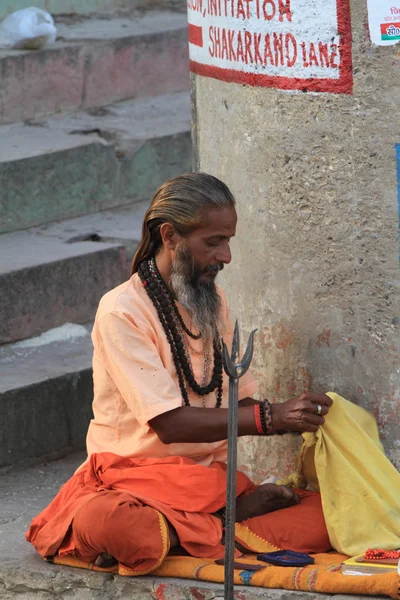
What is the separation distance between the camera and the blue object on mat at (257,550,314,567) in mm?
3941

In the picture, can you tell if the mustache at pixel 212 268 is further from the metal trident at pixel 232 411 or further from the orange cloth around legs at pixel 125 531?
→ the metal trident at pixel 232 411

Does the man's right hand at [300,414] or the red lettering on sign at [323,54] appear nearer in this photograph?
the man's right hand at [300,414]

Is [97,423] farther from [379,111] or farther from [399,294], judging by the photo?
[379,111]

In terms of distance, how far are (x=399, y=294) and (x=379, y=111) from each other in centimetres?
56

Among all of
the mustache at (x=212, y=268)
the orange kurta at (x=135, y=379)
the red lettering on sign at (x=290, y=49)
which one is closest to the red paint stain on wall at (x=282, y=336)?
the orange kurta at (x=135, y=379)

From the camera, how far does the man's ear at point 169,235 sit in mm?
4055

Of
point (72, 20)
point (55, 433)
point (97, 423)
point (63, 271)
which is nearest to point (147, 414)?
point (97, 423)

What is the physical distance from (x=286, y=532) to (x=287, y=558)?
16 centimetres

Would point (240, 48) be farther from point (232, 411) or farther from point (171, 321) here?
point (232, 411)

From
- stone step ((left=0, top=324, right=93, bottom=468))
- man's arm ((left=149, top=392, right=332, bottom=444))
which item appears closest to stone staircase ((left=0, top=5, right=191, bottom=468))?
stone step ((left=0, top=324, right=93, bottom=468))

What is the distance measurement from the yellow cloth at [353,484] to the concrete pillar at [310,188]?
0.16m

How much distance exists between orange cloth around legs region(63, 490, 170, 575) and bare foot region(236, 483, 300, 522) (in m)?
0.39

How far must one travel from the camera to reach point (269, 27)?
13.8 feet

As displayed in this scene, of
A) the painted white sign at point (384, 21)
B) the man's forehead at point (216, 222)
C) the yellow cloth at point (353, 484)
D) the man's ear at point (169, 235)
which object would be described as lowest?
the yellow cloth at point (353, 484)
